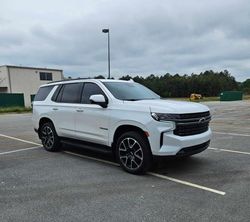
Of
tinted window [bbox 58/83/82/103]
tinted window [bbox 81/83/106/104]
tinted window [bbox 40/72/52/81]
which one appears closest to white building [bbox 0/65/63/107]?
tinted window [bbox 40/72/52/81]

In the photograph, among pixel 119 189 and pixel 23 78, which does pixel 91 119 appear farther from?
pixel 23 78

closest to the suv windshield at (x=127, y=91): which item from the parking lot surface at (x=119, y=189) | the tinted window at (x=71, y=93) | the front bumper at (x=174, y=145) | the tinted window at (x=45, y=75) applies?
the tinted window at (x=71, y=93)

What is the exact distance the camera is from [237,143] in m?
9.07

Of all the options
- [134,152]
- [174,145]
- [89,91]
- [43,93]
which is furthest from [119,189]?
[43,93]

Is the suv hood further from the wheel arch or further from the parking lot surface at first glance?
the parking lot surface

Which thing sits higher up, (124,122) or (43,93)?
(43,93)

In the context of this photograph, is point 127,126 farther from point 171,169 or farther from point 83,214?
point 83,214

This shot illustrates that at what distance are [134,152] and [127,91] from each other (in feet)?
5.13

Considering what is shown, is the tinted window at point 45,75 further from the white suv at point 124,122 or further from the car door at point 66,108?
the car door at point 66,108

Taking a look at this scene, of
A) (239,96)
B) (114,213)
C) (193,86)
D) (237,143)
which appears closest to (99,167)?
(114,213)

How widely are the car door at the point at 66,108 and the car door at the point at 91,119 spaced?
21 centimetres

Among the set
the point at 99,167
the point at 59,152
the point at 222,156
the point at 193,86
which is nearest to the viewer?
the point at 99,167

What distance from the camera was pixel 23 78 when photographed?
176 feet

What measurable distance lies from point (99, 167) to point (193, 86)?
10214cm
